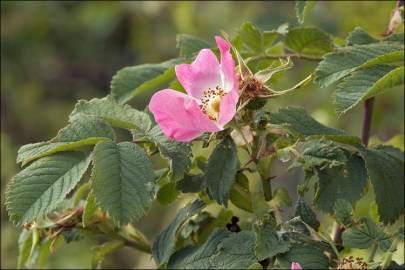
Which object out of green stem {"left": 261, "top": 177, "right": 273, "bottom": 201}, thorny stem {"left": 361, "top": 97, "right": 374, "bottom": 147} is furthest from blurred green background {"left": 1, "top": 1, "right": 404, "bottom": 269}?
green stem {"left": 261, "top": 177, "right": 273, "bottom": 201}

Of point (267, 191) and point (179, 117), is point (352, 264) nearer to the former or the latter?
point (267, 191)

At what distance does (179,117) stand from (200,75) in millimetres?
119

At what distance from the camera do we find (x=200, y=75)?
49.4 inches

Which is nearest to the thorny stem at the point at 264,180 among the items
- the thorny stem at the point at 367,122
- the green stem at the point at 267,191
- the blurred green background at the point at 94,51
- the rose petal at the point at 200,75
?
the green stem at the point at 267,191

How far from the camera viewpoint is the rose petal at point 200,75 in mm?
1247

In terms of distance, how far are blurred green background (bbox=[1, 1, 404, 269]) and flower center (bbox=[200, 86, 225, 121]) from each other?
167cm

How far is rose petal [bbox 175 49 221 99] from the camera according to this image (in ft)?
4.09

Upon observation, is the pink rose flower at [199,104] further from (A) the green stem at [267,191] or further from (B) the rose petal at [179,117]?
(A) the green stem at [267,191]

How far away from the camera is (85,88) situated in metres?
5.32

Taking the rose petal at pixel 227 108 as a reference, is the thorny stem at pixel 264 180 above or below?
below

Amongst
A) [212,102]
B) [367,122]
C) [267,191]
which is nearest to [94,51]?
[367,122]

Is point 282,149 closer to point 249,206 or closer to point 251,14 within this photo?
point 249,206

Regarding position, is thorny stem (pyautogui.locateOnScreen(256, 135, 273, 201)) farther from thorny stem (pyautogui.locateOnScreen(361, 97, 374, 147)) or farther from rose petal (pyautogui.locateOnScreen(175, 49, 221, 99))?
thorny stem (pyautogui.locateOnScreen(361, 97, 374, 147))

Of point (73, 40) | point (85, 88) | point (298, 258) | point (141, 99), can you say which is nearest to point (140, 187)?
point (298, 258)
